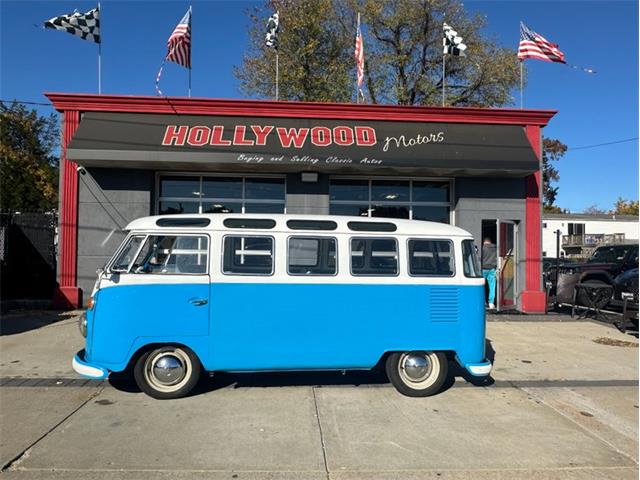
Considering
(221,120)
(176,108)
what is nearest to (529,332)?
(221,120)

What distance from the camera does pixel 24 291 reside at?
40.5 ft

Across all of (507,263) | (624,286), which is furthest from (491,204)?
(624,286)

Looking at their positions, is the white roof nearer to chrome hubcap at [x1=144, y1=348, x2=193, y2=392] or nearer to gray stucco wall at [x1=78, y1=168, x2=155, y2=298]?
chrome hubcap at [x1=144, y1=348, x2=193, y2=392]

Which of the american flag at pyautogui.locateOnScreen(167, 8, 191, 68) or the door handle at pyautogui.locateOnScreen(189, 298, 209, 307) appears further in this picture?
the american flag at pyautogui.locateOnScreen(167, 8, 191, 68)

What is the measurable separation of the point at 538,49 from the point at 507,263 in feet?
18.5

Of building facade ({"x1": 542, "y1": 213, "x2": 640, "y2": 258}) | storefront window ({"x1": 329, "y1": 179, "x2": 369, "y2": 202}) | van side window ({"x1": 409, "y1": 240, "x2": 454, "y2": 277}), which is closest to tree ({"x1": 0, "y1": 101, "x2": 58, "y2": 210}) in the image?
storefront window ({"x1": 329, "y1": 179, "x2": 369, "y2": 202})

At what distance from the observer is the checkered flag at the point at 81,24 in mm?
11867

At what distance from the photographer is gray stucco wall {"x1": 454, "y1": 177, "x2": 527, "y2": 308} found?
503 inches

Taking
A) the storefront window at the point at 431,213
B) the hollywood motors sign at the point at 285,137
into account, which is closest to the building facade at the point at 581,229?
the storefront window at the point at 431,213

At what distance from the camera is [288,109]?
40.7 ft

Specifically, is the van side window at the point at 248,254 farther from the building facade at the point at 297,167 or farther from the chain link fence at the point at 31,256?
the chain link fence at the point at 31,256

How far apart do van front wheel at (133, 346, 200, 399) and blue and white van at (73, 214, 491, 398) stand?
11mm

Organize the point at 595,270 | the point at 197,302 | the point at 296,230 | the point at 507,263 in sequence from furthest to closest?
the point at 595,270, the point at 507,263, the point at 296,230, the point at 197,302

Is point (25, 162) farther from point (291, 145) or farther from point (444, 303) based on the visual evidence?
point (444, 303)
